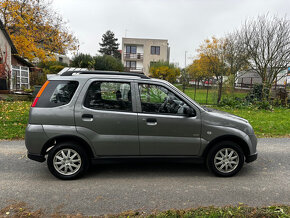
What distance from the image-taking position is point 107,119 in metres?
3.92

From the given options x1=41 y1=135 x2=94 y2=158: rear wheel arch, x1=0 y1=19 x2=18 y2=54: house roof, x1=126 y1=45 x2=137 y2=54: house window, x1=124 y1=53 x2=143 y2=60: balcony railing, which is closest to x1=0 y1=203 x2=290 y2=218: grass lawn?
x1=41 y1=135 x2=94 y2=158: rear wheel arch

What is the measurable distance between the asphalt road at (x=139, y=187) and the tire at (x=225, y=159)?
142mm

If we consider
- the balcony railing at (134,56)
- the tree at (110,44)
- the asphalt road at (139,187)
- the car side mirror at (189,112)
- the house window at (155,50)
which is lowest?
the asphalt road at (139,187)

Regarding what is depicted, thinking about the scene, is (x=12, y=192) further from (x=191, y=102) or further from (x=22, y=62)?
(x=22, y=62)

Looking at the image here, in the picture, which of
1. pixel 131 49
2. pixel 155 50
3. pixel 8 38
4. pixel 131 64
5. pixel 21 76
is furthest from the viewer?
pixel 131 64

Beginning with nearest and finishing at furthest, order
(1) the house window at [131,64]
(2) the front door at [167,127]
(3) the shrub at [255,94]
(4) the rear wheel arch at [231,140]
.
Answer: (2) the front door at [167,127]
(4) the rear wheel arch at [231,140]
(3) the shrub at [255,94]
(1) the house window at [131,64]

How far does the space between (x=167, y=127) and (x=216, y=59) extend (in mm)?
22572

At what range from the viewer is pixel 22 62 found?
70.6 feet

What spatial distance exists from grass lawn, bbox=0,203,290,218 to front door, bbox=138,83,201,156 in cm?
122

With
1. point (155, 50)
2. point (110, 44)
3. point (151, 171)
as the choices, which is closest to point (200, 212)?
point (151, 171)

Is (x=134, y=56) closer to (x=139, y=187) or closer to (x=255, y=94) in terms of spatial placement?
(x=255, y=94)

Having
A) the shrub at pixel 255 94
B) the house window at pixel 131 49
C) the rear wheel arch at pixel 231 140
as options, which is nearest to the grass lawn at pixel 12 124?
the rear wheel arch at pixel 231 140

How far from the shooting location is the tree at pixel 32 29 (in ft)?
64.4

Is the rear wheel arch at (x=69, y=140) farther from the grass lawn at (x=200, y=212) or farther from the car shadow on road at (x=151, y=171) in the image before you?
the grass lawn at (x=200, y=212)
